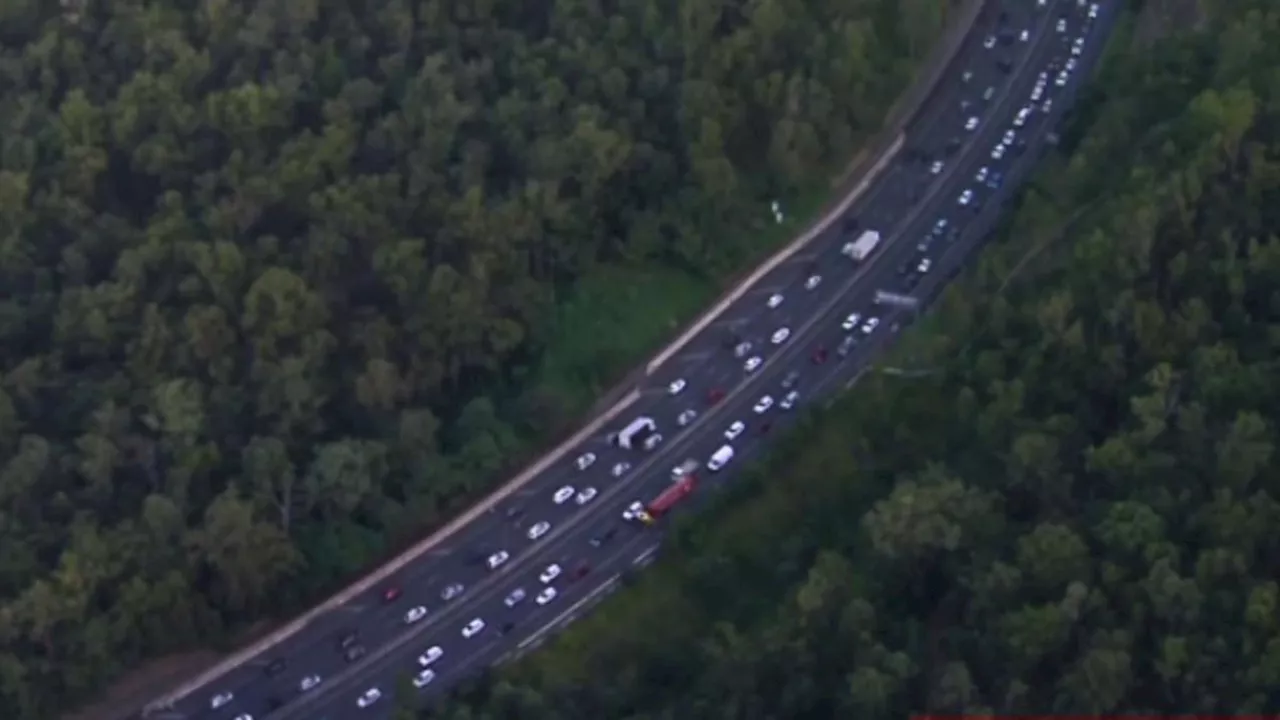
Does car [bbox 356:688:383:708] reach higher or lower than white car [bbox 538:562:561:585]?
lower

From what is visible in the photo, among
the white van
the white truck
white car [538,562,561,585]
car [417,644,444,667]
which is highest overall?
the white truck

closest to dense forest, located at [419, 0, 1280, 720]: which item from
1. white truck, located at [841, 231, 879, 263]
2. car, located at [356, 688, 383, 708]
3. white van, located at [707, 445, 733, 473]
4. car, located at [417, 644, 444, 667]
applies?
white van, located at [707, 445, 733, 473]

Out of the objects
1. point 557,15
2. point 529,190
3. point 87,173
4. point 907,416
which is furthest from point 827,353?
point 87,173

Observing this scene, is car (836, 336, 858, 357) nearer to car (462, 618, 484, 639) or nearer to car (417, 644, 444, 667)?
car (462, 618, 484, 639)

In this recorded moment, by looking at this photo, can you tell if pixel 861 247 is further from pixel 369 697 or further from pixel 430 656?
pixel 369 697

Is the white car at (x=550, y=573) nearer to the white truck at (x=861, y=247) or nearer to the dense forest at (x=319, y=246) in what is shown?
the dense forest at (x=319, y=246)

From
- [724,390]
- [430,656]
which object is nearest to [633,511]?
[724,390]

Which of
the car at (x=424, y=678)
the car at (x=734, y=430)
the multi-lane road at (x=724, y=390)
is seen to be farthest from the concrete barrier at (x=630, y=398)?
the car at (x=424, y=678)
